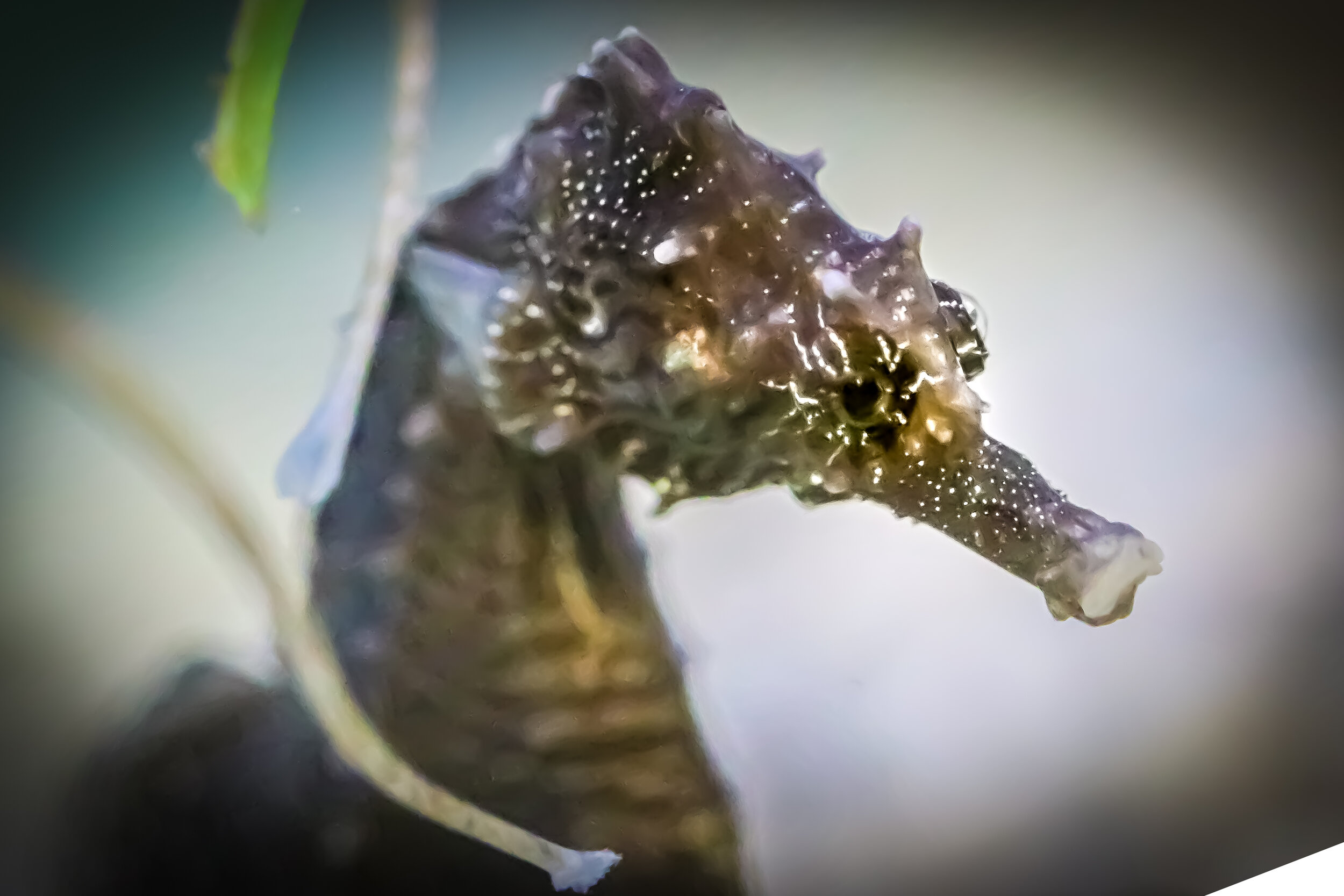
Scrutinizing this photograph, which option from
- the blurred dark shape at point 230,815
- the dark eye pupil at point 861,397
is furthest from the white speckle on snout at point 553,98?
the blurred dark shape at point 230,815

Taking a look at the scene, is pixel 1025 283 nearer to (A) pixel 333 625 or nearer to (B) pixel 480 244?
(B) pixel 480 244

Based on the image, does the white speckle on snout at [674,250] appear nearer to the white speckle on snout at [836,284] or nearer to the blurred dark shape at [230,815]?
the white speckle on snout at [836,284]

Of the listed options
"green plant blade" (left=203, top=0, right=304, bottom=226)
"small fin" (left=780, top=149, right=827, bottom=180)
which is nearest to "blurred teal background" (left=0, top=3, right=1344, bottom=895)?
"green plant blade" (left=203, top=0, right=304, bottom=226)

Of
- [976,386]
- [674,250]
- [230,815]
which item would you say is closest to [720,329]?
[674,250]

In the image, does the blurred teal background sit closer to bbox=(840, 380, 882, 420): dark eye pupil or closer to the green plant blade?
the green plant blade

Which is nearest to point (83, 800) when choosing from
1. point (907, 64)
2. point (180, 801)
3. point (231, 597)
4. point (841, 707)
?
point (180, 801)

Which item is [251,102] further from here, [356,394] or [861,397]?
[861,397]

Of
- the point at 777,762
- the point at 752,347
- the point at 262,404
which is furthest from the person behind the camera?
the point at 777,762
